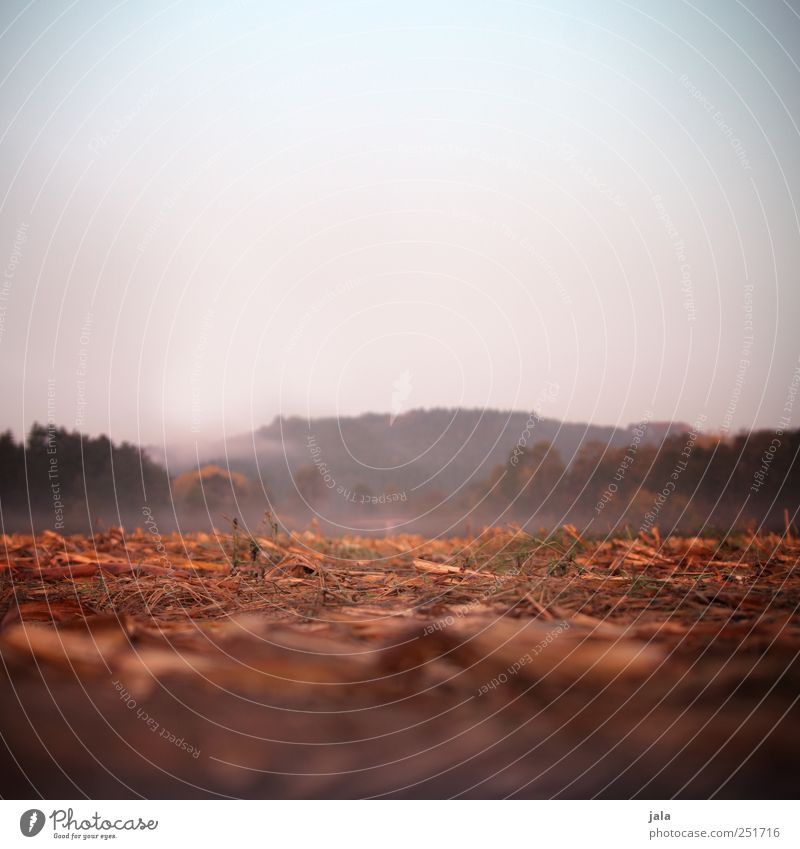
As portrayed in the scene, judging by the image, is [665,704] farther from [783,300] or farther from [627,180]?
[627,180]

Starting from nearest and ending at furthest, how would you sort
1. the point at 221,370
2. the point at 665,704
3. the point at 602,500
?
the point at 665,704 → the point at 602,500 → the point at 221,370

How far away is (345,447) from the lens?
2602 mm

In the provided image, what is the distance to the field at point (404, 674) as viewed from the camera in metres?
1.87

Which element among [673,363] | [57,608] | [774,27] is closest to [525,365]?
[673,363]

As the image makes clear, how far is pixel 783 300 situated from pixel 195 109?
6.69 ft
